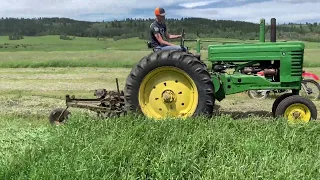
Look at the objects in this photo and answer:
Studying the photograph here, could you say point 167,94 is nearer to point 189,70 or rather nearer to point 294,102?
point 189,70

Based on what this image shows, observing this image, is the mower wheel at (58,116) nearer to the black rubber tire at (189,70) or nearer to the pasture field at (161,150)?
the pasture field at (161,150)

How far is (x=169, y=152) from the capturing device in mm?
4074

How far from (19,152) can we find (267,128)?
114 inches

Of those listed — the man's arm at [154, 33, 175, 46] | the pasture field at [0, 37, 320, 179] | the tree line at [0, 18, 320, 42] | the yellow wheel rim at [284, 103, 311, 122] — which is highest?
the tree line at [0, 18, 320, 42]

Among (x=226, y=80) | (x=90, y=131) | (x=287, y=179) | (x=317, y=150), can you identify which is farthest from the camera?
(x=226, y=80)

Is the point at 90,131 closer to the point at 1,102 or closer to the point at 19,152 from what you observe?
the point at 19,152

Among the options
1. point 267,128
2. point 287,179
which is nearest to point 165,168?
point 287,179

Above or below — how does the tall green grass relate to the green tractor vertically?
below

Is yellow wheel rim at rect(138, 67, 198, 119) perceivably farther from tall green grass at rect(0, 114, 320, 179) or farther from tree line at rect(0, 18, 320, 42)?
tree line at rect(0, 18, 320, 42)

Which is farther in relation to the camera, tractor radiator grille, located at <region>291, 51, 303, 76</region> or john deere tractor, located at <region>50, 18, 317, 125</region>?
tractor radiator grille, located at <region>291, 51, 303, 76</region>

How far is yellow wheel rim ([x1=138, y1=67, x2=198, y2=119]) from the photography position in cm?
667

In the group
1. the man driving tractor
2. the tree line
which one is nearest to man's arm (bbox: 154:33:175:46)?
the man driving tractor

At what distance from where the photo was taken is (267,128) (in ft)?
17.0

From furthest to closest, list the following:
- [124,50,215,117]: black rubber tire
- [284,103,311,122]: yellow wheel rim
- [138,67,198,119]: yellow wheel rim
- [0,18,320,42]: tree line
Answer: [0,18,320,42]: tree line < [284,103,311,122]: yellow wheel rim < [138,67,198,119]: yellow wheel rim < [124,50,215,117]: black rubber tire
